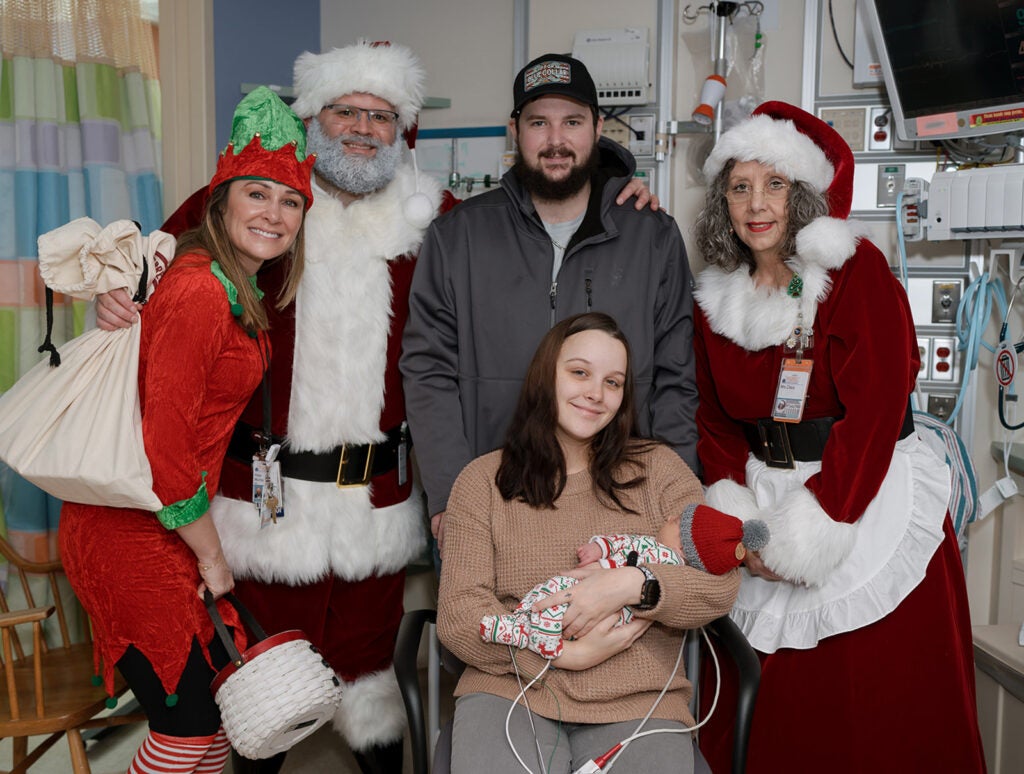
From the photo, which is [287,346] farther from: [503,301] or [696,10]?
[696,10]

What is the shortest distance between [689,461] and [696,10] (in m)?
1.74

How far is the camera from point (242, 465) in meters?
2.32

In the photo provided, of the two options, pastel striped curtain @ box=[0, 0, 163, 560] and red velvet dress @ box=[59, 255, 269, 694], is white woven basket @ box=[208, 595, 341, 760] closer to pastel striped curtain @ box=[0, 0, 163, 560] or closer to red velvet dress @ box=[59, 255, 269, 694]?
red velvet dress @ box=[59, 255, 269, 694]

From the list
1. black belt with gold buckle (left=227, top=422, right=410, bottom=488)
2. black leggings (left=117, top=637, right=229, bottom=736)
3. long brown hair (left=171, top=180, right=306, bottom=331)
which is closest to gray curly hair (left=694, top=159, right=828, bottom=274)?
black belt with gold buckle (left=227, top=422, right=410, bottom=488)

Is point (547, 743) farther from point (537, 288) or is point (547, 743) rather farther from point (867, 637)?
point (537, 288)

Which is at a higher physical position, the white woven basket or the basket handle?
the basket handle

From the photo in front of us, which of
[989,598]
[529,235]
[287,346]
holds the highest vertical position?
[529,235]

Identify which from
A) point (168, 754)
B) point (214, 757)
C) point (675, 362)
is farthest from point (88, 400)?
point (675, 362)

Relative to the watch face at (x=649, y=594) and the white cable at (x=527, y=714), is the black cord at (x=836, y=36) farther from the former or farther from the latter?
the white cable at (x=527, y=714)

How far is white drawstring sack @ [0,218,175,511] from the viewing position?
5.84 ft

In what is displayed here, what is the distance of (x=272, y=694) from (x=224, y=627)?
0.69ft

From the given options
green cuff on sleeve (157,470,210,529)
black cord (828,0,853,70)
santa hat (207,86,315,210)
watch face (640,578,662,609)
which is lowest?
watch face (640,578,662,609)

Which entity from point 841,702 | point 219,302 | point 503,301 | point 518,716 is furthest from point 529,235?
point 841,702

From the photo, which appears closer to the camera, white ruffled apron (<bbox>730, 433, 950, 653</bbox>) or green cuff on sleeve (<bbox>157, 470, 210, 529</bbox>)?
green cuff on sleeve (<bbox>157, 470, 210, 529</bbox>)
